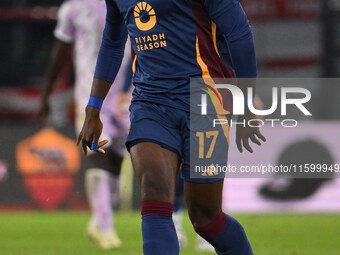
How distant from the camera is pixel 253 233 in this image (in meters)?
8.20

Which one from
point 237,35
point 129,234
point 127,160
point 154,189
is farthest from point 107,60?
point 127,160

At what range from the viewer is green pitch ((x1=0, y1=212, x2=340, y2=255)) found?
22.7 feet

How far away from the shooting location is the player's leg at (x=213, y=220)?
4.29 metres

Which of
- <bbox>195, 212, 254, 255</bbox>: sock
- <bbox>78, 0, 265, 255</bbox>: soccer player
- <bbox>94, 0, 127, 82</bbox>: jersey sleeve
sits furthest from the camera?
<bbox>94, 0, 127, 82</bbox>: jersey sleeve

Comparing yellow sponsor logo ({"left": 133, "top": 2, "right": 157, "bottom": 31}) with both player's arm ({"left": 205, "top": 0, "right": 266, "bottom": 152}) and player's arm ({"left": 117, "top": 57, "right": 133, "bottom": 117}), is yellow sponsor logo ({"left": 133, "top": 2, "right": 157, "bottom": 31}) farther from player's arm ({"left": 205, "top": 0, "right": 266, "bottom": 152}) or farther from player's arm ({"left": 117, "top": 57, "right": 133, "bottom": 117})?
player's arm ({"left": 117, "top": 57, "right": 133, "bottom": 117})

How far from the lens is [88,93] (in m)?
7.24

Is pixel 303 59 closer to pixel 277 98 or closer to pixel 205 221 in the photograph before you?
pixel 277 98

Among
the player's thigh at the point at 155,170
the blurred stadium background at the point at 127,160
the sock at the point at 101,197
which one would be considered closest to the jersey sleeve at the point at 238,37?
the player's thigh at the point at 155,170

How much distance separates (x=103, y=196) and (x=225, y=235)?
293 cm

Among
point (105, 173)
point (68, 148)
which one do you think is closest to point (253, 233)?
point (105, 173)

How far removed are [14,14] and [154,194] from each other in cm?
927

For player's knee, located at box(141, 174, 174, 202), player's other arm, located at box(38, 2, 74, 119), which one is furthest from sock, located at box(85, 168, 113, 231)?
player's knee, located at box(141, 174, 174, 202)

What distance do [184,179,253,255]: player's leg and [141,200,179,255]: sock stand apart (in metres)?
0.27

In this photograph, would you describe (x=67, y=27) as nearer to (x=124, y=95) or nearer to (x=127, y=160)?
(x=124, y=95)
